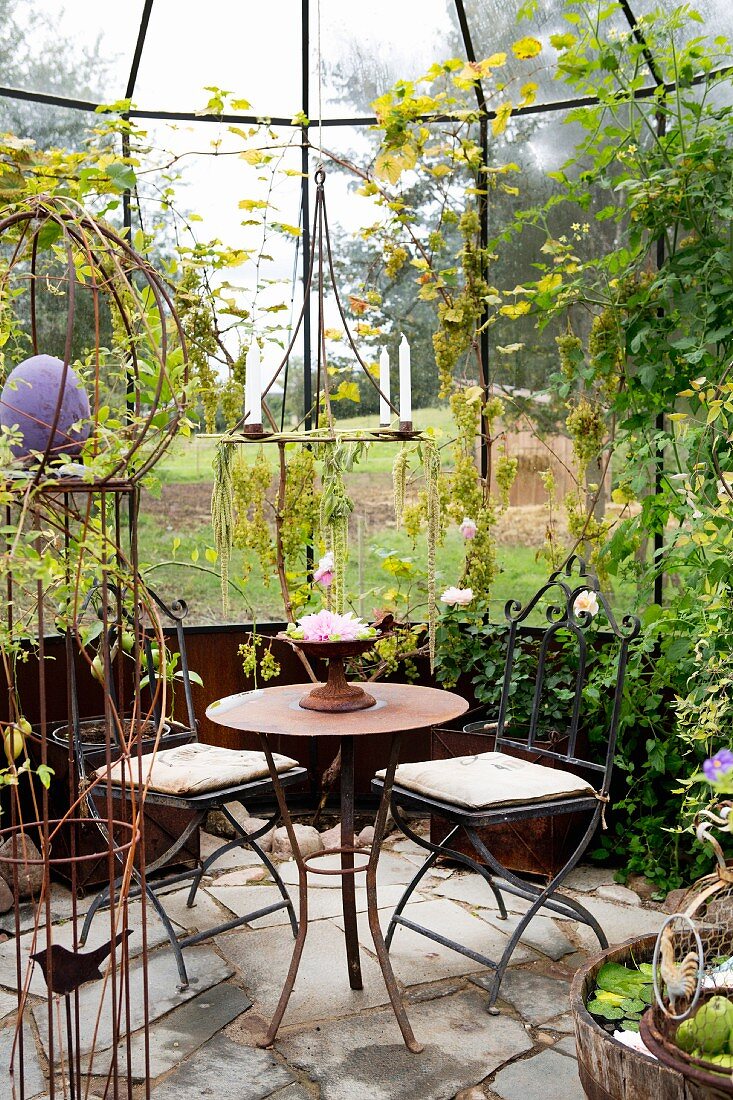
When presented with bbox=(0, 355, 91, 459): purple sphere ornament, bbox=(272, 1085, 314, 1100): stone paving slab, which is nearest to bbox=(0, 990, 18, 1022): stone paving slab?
bbox=(272, 1085, 314, 1100): stone paving slab

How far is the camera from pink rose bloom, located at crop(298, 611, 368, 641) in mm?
2838

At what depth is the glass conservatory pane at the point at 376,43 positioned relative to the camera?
4.42m

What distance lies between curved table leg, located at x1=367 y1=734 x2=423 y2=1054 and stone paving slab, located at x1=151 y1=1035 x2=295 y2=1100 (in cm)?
30

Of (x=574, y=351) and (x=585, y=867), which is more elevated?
(x=574, y=351)

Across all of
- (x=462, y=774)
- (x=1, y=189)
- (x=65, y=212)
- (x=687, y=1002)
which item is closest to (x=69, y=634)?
(x=65, y=212)

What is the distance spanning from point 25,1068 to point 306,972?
83 cm

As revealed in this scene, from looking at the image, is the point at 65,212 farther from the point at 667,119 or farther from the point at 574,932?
the point at 667,119

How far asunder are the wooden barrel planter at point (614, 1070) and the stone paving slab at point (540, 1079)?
39 centimetres

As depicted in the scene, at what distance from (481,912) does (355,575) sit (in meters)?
2.15

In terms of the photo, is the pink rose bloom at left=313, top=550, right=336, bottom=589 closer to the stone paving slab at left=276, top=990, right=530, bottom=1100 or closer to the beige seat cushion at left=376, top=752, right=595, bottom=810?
the beige seat cushion at left=376, top=752, right=595, bottom=810

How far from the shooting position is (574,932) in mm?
3252

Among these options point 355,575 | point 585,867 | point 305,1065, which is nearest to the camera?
point 305,1065

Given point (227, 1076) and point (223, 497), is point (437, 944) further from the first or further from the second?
point (223, 497)

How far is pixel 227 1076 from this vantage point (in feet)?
8.04
